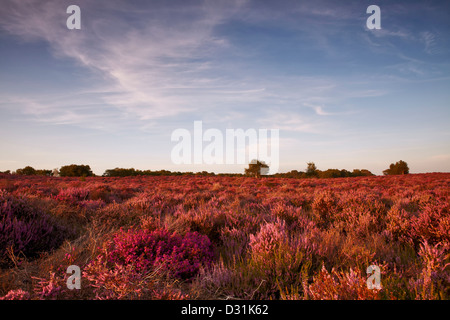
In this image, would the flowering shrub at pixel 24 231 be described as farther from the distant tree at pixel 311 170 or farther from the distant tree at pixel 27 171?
the distant tree at pixel 311 170

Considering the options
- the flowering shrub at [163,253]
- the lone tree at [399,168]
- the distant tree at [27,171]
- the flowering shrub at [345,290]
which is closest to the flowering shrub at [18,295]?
the flowering shrub at [163,253]

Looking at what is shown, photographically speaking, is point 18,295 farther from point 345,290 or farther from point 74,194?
point 74,194

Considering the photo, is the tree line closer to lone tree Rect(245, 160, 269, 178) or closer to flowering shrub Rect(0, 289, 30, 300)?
lone tree Rect(245, 160, 269, 178)

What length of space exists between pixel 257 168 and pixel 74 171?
136 ft

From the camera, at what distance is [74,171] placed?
155 feet

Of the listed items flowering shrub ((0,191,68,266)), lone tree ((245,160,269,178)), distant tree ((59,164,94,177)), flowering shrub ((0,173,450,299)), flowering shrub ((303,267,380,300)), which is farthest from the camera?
lone tree ((245,160,269,178))

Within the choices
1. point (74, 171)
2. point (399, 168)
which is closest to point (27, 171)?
point (74, 171)

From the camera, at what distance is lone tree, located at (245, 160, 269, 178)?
55.3 meters

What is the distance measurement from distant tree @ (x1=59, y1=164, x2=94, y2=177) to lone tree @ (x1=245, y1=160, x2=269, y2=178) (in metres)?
36.3

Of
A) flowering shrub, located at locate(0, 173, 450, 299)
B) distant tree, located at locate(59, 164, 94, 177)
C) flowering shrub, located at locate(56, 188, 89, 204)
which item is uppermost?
distant tree, located at locate(59, 164, 94, 177)

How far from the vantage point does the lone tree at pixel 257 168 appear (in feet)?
181

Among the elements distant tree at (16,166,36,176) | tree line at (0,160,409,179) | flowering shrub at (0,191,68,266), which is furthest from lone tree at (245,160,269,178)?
flowering shrub at (0,191,68,266)
